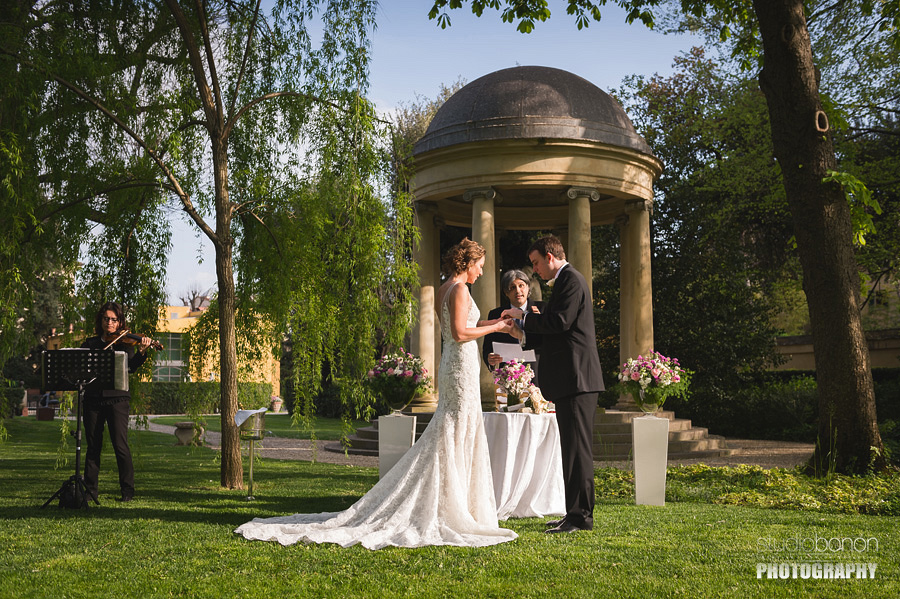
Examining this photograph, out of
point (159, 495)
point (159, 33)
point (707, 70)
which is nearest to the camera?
point (159, 495)

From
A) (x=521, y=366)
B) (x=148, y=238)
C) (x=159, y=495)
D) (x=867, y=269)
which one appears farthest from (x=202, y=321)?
(x=867, y=269)

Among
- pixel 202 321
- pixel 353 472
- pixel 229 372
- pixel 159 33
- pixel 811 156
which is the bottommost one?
pixel 353 472

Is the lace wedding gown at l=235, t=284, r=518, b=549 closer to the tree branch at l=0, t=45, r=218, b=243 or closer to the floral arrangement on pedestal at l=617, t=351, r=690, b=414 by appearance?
the floral arrangement on pedestal at l=617, t=351, r=690, b=414

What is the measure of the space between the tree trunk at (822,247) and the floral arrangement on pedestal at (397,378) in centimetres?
514

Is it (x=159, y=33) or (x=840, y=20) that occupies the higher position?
(x=840, y=20)

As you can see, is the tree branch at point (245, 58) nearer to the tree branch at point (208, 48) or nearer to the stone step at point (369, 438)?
the tree branch at point (208, 48)

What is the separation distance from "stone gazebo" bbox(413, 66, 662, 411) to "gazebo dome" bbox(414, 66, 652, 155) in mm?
21

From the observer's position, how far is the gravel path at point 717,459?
13.8m

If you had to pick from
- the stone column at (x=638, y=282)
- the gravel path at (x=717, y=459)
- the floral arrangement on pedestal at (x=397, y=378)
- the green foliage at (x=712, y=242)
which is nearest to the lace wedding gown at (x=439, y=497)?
the floral arrangement on pedestal at (x=397, y=378)

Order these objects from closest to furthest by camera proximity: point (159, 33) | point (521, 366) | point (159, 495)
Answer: point (521, 366)
point (159, 495)
point (159, 33)

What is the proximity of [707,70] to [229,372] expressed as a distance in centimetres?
2035

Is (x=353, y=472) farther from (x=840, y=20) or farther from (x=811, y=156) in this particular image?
(x=840, y=20)

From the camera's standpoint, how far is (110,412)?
27.0 ft

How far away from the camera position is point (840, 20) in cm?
1819
